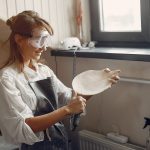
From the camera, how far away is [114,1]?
6.70 feet

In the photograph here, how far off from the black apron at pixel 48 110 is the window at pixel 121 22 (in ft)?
2.27

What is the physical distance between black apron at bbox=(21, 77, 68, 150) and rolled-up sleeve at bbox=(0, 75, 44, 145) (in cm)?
9

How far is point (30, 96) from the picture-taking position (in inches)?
56.5

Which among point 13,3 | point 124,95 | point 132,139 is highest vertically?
point 13,3

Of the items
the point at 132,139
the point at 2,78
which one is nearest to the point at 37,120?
the point at 2,78

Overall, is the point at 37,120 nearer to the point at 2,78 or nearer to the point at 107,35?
the point at 2,78

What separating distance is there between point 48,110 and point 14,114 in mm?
205

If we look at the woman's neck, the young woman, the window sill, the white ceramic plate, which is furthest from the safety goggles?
the window sill

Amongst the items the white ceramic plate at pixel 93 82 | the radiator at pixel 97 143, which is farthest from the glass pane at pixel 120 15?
the radiator at pixel 97 143

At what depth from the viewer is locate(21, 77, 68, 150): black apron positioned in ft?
4.81

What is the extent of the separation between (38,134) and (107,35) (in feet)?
3.19

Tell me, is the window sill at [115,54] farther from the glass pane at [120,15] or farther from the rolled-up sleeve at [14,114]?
the rolled-up sleeve at [14,114]

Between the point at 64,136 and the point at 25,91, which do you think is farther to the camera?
the point at 64,136

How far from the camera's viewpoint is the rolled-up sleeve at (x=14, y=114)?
1.33m
